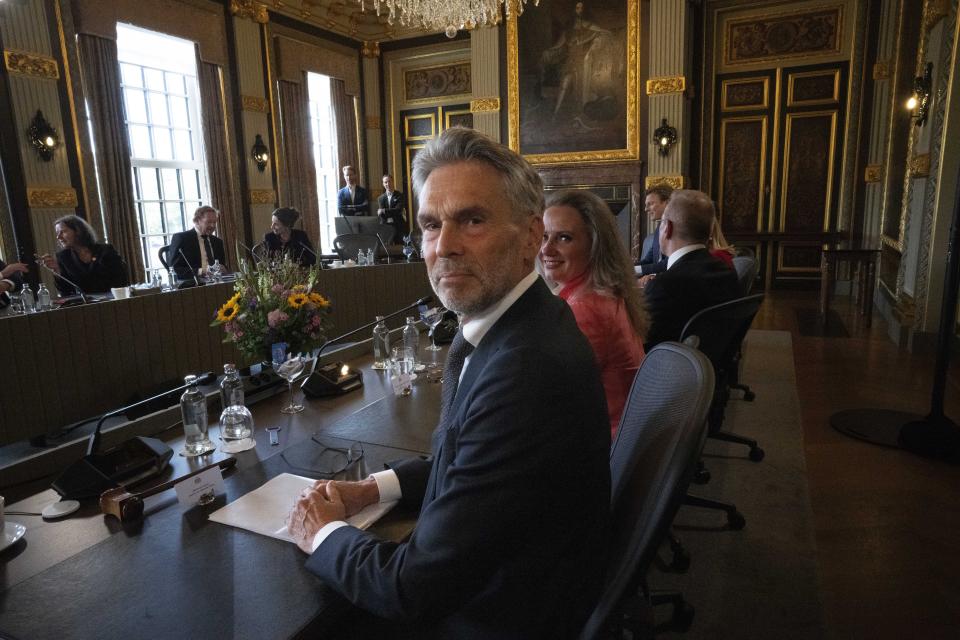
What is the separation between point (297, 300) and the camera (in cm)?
218

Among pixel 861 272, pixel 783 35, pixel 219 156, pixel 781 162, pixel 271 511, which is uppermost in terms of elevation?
pixel 783 35

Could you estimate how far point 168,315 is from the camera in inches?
138

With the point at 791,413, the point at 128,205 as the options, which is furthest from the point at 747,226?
the point at 128,205

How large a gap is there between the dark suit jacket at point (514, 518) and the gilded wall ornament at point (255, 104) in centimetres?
822

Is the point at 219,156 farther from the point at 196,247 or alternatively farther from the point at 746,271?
the point at 746,271

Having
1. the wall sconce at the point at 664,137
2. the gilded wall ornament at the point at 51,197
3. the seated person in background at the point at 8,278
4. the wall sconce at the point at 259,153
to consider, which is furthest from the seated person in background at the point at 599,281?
the wall sconce at the point at 259,153

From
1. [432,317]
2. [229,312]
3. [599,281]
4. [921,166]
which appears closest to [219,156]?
[432,317]

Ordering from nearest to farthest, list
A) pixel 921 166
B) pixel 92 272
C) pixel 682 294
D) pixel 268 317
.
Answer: pixel 268 317 < pixel 682 294 < pixel 92 272 < pixel 921 166

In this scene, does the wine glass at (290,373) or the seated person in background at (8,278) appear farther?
the seated person in background at (8,278)

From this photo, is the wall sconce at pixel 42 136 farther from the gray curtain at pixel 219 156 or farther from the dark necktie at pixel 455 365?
the dark necktie at pixel 455 365

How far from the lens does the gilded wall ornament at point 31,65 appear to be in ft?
18.3

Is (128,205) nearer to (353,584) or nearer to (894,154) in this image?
(353,584)

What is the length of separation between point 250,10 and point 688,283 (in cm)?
766

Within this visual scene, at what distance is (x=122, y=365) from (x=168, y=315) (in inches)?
15.8
